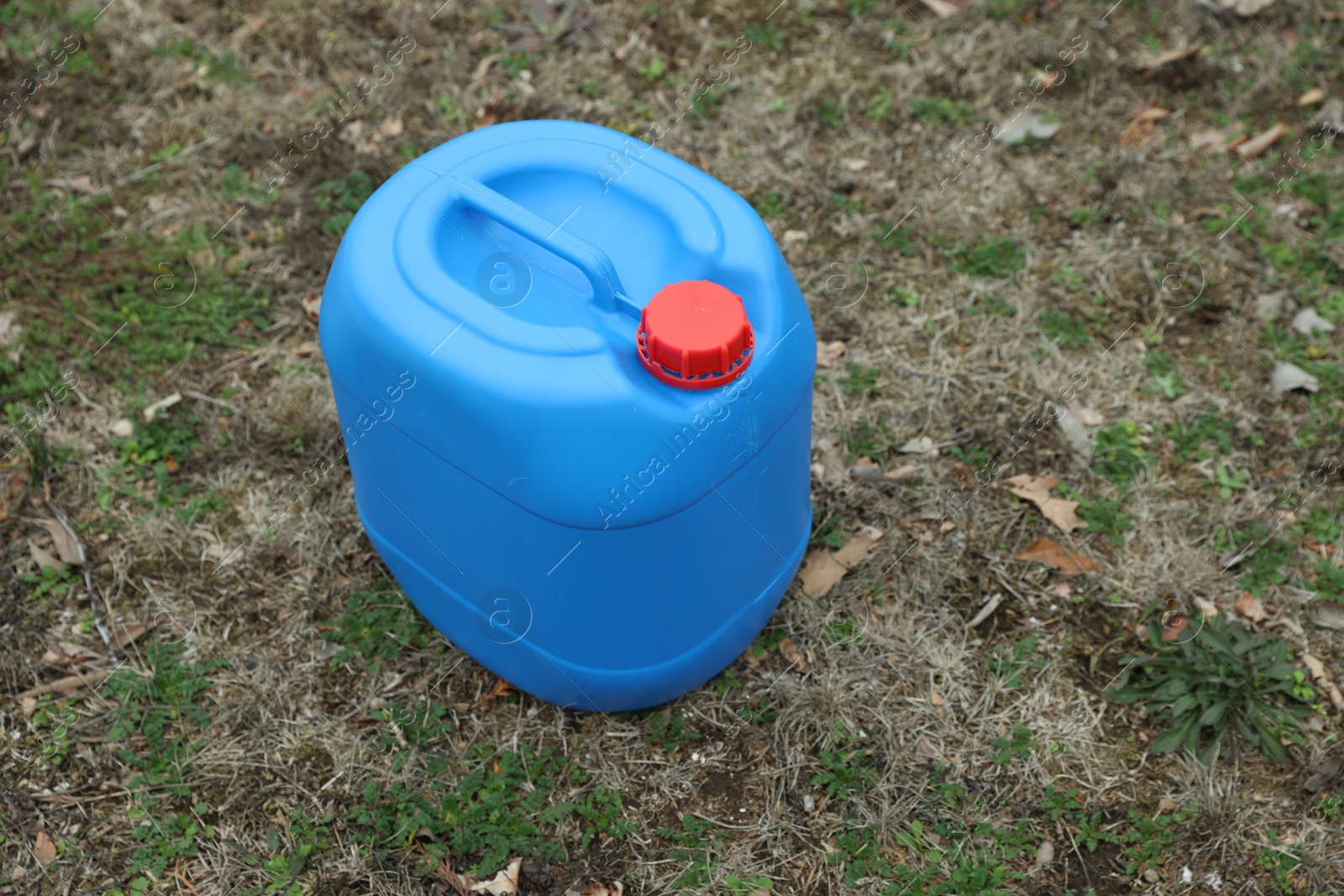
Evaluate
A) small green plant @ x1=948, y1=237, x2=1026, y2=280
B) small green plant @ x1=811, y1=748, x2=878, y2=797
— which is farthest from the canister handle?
small green plant @ x1=948, y1=237, x2=1026, y2=280

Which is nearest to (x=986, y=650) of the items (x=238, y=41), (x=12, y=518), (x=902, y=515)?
(x=902, y=515)

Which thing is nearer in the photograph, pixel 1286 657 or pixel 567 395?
pixel 567 395

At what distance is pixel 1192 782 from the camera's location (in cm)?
212

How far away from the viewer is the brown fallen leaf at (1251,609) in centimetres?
235

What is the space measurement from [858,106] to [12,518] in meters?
2.65

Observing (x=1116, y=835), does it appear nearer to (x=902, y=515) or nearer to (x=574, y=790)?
(x=902, y=515)

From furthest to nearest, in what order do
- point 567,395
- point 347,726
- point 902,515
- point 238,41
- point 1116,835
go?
point 238,41 < point 902,515 < point 347,726 < point 1116,835 < point 567,395

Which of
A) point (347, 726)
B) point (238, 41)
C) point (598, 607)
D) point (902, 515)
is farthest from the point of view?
point (238, 41)

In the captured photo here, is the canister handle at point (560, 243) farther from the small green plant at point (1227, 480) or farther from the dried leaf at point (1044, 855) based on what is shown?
the small green plant at point (1227, 480)

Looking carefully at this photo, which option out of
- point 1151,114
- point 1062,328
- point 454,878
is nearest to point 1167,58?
point 1151,114

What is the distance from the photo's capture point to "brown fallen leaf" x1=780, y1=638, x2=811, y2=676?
2.28 m

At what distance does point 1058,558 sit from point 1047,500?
0.50 feet

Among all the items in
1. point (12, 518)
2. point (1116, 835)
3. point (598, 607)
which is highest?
point (598, 607)

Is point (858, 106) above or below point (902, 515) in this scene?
above
